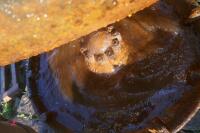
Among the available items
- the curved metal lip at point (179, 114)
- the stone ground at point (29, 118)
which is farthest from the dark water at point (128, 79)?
the stone ground at point (29, 118)

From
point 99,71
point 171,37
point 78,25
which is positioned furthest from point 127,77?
point 78,25

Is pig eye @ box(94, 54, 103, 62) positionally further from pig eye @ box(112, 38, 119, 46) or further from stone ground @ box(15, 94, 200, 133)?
stone ground @ box(15, 94, 200, 133)

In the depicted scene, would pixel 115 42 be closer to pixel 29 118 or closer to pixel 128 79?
pixel 128 79

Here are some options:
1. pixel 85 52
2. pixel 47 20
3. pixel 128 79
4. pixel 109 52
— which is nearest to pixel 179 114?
pixel 128 79

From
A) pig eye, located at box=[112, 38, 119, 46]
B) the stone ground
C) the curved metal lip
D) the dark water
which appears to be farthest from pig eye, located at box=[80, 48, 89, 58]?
the stone ground

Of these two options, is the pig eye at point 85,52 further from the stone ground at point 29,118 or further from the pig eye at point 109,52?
the stone ground at point 29,118

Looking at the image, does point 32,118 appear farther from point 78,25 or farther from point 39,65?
point 78,25
